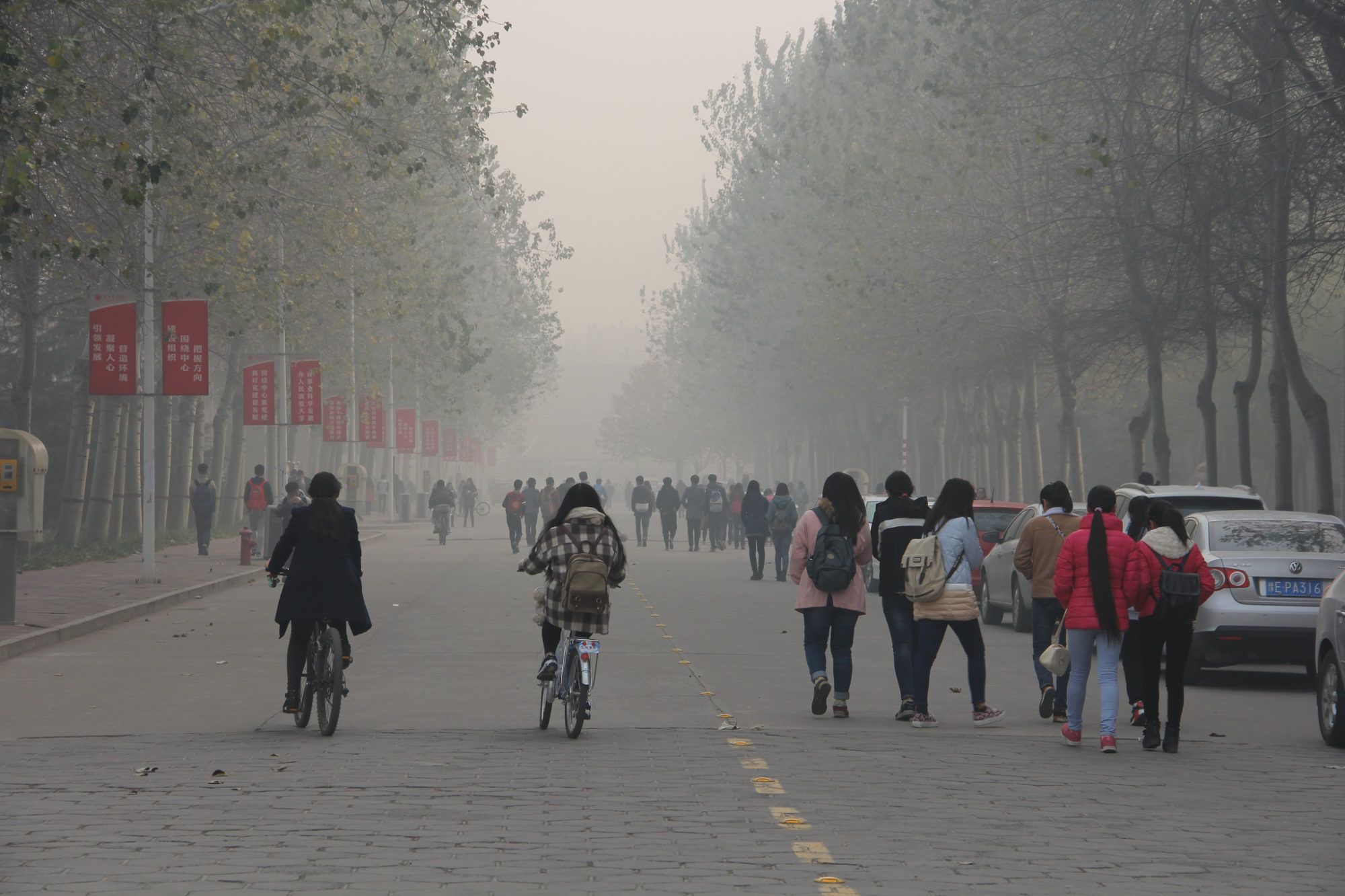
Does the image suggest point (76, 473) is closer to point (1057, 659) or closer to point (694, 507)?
point (694, 507)

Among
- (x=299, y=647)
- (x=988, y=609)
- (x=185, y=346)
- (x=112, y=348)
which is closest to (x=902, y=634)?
(x=299, y=647)

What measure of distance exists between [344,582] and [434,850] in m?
4.49

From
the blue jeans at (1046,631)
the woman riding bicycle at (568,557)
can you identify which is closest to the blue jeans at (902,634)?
the blue jeans at (1046,631)

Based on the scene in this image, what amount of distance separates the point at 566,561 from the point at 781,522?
20.1m

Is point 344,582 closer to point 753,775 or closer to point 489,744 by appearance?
point 489,744

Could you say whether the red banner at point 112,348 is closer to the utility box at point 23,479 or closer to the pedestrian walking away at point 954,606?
the utility box at point 23,479

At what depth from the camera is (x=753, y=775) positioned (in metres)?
9.64

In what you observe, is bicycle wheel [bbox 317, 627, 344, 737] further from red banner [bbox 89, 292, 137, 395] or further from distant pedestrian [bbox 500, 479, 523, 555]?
distant pedestrian [bbox 500, 479, 523, 555]

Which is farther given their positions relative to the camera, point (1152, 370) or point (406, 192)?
point (406, 192)

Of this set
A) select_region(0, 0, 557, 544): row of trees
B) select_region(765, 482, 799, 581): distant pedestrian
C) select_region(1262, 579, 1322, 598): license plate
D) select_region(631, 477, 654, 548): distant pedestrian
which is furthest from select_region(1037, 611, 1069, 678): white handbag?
select_region(631, 477, 654, 548): distant pedestrian

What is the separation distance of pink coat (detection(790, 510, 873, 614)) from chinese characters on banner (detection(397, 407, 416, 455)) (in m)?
63.2

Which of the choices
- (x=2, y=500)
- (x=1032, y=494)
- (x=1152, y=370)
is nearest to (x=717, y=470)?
(x=1032, y=494)

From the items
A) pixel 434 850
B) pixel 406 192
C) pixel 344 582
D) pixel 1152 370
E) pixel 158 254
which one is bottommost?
pixel 434 850

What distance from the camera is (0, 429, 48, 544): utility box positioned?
18547 mm
